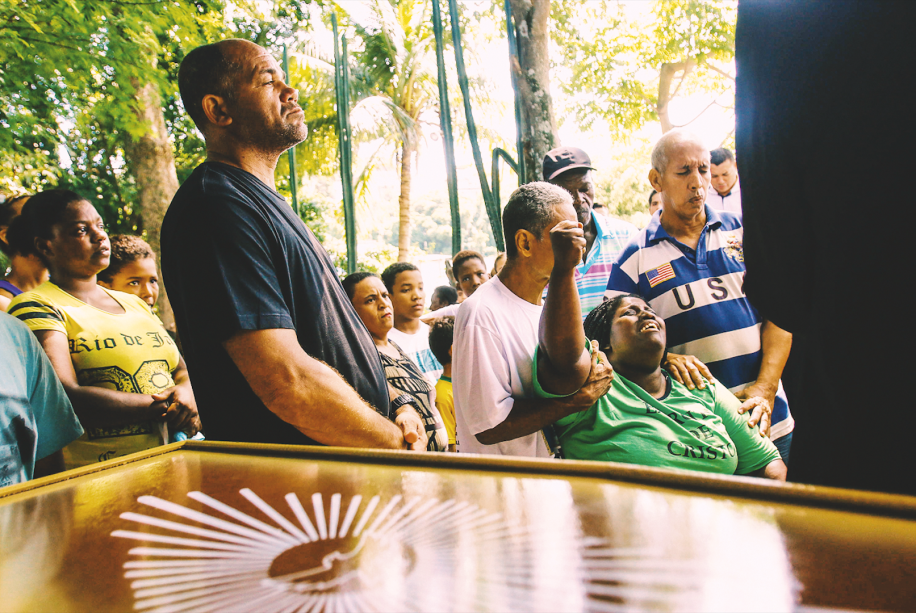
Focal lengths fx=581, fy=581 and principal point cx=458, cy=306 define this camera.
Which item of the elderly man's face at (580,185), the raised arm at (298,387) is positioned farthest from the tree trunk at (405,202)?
the raised arm at (298,387)

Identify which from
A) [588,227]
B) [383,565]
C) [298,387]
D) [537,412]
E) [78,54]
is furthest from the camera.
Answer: [78,54]

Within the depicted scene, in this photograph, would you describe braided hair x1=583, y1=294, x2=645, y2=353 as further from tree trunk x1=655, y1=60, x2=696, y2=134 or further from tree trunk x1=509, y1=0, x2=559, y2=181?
tree trunk x1=655, y1=60, x2=696, y2=134

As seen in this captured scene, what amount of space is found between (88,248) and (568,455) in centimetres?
222

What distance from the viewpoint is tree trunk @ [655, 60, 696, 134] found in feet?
41.1

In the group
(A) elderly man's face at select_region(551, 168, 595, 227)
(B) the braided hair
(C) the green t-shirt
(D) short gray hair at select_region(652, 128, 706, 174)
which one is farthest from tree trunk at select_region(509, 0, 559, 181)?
(C) the green t-shirt

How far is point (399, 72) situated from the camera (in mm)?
16641

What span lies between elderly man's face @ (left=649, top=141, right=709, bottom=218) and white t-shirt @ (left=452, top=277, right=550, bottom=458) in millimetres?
945

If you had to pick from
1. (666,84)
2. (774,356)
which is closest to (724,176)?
(774,356)

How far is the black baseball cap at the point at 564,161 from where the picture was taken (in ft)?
11.8

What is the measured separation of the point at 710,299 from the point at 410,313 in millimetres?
2185

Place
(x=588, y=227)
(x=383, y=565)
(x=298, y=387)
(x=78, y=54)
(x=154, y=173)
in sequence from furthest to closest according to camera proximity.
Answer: (x=154, y=173)
(x=78, y=54)
(x=588, y=227)
(x=298, y=387)
(x=383, y=565)

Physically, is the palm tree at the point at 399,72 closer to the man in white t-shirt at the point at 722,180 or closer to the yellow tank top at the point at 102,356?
the man in white t-shirt at the point at 722,180

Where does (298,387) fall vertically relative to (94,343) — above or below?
below

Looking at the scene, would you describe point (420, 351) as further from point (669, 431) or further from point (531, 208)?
point (669, 431)
